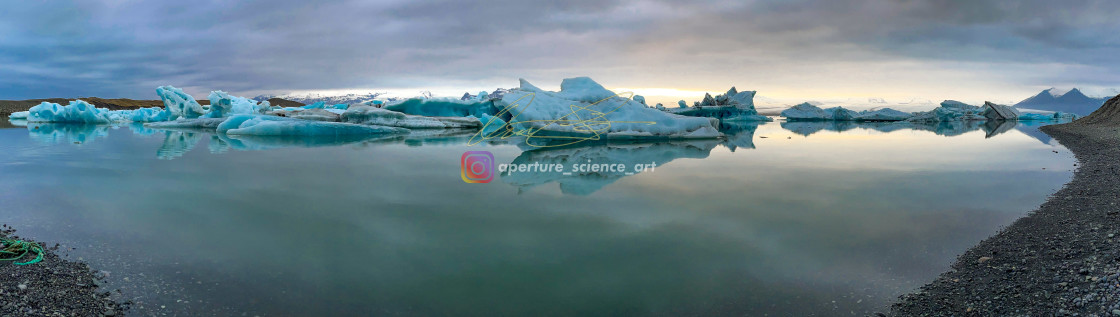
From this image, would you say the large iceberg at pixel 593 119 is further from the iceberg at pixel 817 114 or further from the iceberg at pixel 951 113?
the iceberg at pixel 951 113

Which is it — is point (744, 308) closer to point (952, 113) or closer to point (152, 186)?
point (152, 186)

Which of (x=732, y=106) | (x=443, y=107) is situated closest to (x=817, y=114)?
(x=732, y=106)

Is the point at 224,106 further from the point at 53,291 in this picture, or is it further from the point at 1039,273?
the point at 1039,273


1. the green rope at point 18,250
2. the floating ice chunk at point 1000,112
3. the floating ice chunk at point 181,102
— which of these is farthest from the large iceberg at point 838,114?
the green rope at point 18,250

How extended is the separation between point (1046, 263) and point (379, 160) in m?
8.95

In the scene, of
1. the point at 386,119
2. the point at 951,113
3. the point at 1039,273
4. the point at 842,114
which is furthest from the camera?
the point at 842,114

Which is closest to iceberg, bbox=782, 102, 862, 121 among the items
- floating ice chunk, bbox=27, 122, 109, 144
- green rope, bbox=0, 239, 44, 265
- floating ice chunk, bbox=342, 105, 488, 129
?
floating ice chunk, bbox=342, 105, 488, 129

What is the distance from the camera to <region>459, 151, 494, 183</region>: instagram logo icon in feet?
23.6

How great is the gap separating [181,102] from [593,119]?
23.1 metres

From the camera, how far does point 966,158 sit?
34.0ft

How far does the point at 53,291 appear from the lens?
2.93 m

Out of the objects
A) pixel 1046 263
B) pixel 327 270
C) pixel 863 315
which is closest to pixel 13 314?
pixel 327 270

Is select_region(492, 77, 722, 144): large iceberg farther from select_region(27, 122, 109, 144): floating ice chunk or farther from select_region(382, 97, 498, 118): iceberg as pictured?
select_region(27, 122, 109, 144): floating ice chunk

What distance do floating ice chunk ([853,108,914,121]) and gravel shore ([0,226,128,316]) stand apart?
45.7 meters
